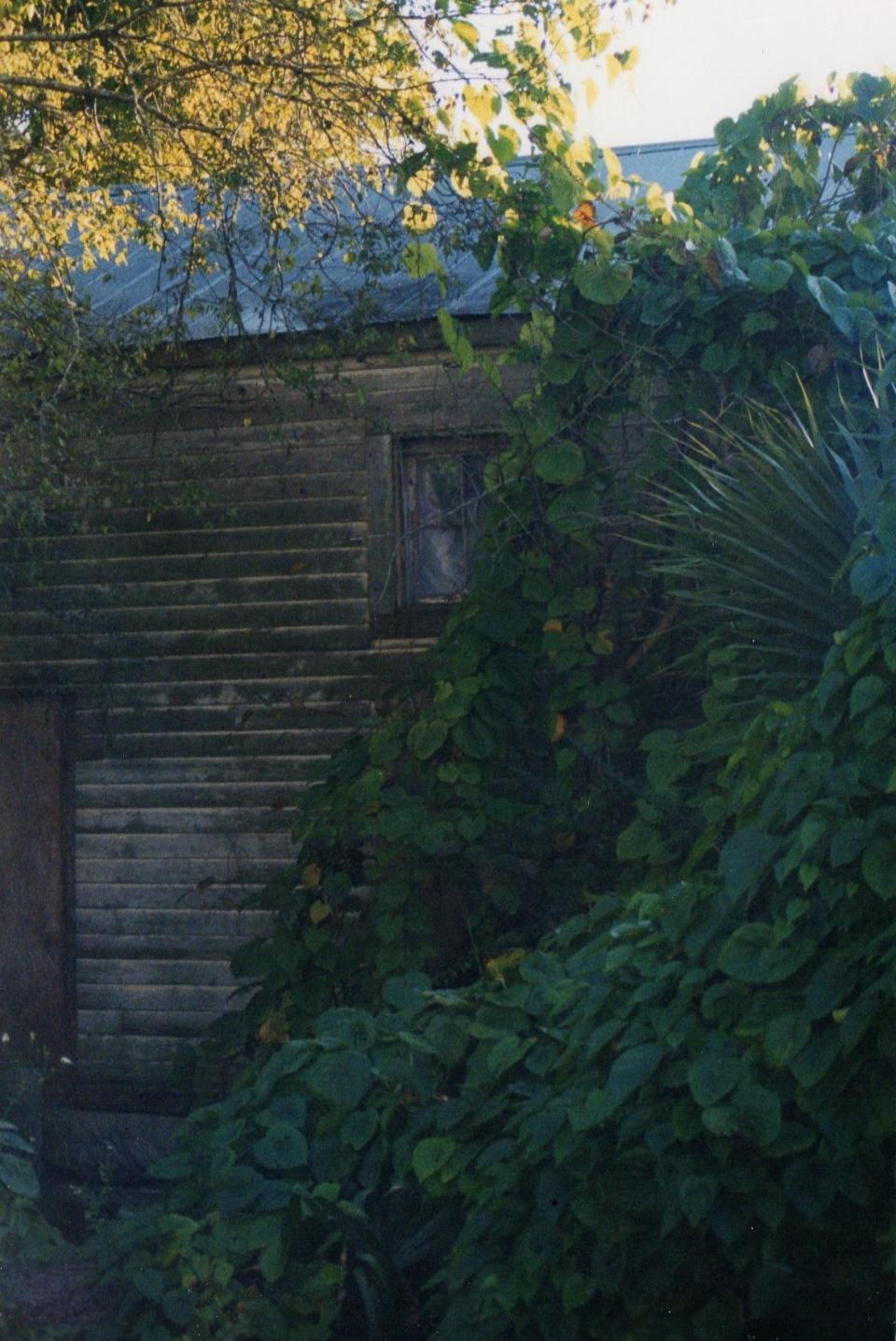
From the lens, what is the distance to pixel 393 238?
6422 mm

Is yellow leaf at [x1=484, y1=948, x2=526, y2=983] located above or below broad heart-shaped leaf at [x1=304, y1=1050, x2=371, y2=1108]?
above

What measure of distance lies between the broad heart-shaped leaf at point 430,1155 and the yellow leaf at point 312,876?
2.52m

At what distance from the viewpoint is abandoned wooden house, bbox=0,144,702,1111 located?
→ 7383 millimetres

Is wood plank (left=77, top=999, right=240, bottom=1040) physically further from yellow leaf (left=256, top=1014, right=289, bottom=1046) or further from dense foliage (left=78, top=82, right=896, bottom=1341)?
yellow leaf (left=256, top=1014, right=289, bottom=1046)

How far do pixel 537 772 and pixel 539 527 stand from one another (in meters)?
1.07

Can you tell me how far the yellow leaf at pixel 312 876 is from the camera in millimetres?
6121

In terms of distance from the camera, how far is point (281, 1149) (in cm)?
376

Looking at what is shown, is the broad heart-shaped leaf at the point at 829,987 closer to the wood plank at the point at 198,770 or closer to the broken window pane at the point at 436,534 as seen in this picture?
the broken window pane at the point at 436,534

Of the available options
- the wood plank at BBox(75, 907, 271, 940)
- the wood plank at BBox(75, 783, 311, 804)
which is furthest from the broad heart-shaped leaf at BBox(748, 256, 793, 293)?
the wood plank at BBox(75, 907, 271, 940)

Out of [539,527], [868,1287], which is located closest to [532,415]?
[539,527]

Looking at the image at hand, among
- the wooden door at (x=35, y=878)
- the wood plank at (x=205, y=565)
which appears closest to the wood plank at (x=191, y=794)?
the wooden door at (x=35, y=878)

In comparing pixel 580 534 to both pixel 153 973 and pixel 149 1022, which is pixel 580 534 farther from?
pixel 149 1022

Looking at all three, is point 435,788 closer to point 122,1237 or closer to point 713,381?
point 713,381

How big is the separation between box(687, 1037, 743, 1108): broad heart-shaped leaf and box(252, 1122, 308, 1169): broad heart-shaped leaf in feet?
3.81
